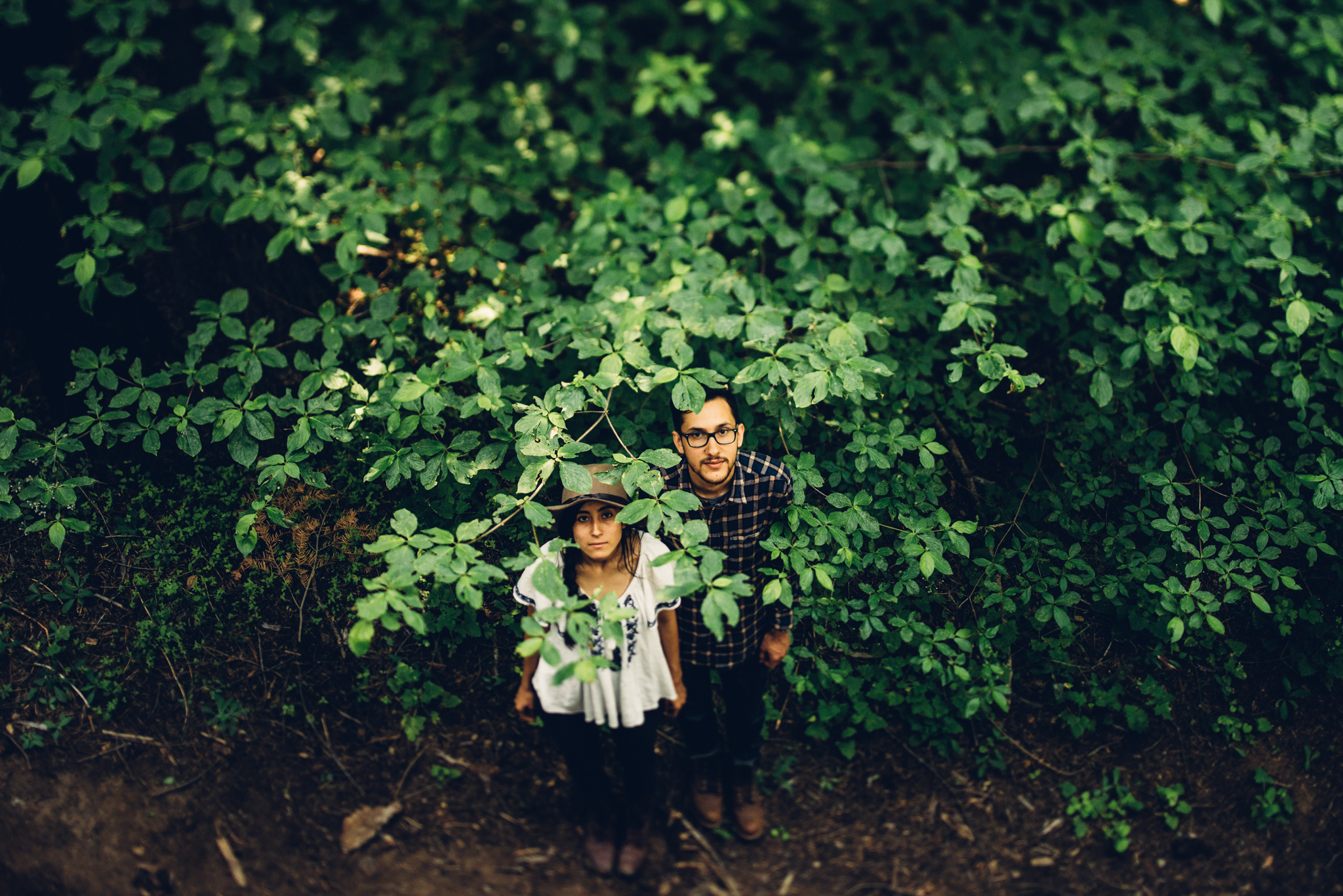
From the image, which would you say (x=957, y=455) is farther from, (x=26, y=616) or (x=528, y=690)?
(x=26, y=616)

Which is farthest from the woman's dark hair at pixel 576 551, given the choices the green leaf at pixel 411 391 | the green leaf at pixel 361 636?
the green leaf at pixel 411 391

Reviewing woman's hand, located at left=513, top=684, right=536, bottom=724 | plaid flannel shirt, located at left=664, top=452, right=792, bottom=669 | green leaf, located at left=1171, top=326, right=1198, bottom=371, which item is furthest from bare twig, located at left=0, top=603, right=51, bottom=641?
green leaf, located at left=1171, top=326, right=1198, bottom=371

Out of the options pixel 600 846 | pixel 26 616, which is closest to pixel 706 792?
pixel 600 846

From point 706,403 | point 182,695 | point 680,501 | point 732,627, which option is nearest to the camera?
point 680,501

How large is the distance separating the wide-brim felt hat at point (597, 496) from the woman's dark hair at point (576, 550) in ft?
0.11

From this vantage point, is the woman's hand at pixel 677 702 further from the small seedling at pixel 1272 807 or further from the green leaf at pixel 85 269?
→ the green leaf at pixel 85 269

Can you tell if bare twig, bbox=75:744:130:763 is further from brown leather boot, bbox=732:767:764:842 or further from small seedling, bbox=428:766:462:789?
brown leather boot, bbox=732:767:764:842

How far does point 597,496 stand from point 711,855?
5.10ft

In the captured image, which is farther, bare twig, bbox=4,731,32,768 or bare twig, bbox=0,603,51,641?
bare twig, bbox=0,603,51,641

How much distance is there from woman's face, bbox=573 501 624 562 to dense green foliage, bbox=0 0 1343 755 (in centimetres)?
13

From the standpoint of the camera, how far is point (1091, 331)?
3.49 metres

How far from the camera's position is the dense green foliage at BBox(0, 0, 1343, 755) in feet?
9.34

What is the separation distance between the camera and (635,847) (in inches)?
106

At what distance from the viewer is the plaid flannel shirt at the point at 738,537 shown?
250cm
